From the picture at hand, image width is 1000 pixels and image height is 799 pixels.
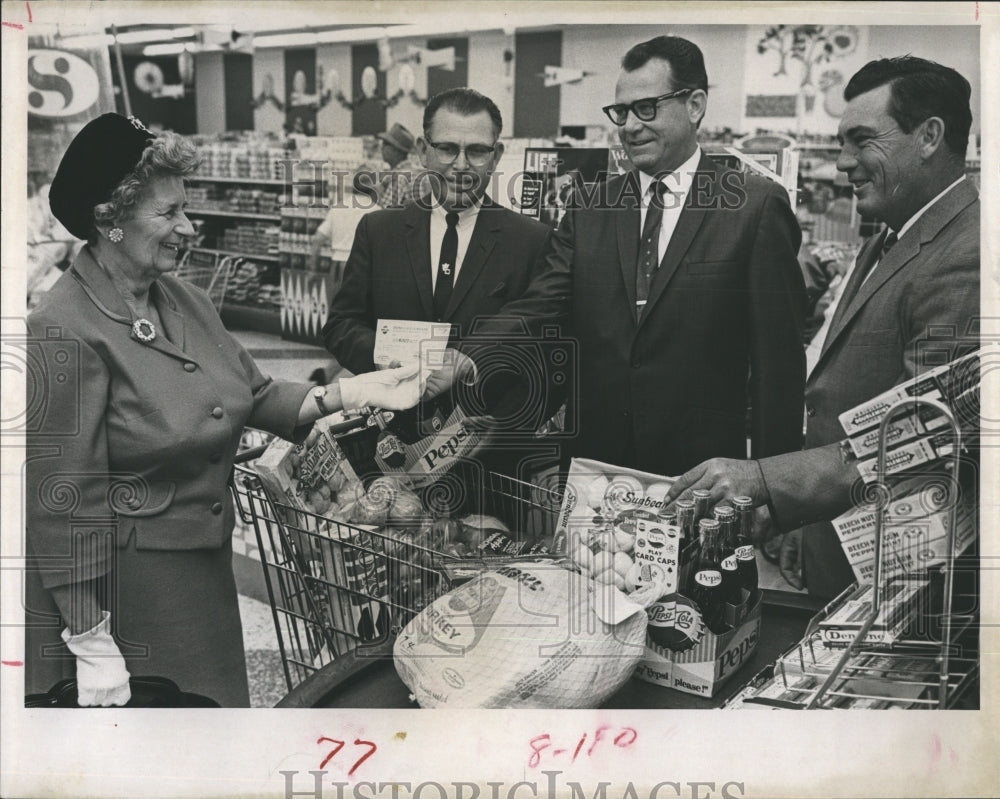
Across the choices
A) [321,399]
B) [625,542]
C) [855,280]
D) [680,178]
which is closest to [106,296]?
[321,399]

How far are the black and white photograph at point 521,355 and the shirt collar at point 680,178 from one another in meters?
0.01

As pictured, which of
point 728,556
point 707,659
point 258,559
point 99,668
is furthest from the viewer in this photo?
point 258,559

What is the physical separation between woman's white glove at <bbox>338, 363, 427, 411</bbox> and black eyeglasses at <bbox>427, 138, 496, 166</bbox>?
0.58 meters

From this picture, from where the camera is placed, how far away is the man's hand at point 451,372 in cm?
270

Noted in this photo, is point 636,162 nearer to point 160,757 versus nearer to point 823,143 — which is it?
point 823,143

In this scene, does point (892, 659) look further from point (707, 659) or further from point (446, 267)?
point (446, 267)

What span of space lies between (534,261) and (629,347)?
0.36m

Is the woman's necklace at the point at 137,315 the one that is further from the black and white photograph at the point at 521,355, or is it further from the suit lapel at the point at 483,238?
the suit lapel at the point at 483,238

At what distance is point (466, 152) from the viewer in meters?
2.67

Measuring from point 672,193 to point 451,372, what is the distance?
2.56 ft

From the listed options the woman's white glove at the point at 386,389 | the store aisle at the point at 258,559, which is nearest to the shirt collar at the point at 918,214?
the woman's white glove at the point at 386,389

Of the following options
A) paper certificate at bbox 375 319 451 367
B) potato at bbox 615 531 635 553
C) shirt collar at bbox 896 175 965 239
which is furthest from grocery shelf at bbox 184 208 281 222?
shirt collar at bbox 896 175 965 239

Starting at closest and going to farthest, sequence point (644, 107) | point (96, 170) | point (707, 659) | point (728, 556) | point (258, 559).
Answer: point (707, 659)
point (728, 556)
point (96, 170)
point (644, 107)
point (258, 559)

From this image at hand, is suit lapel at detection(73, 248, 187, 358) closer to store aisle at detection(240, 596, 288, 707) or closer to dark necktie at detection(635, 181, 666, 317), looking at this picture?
store aisle at detection(240, 596, 288, 707)
